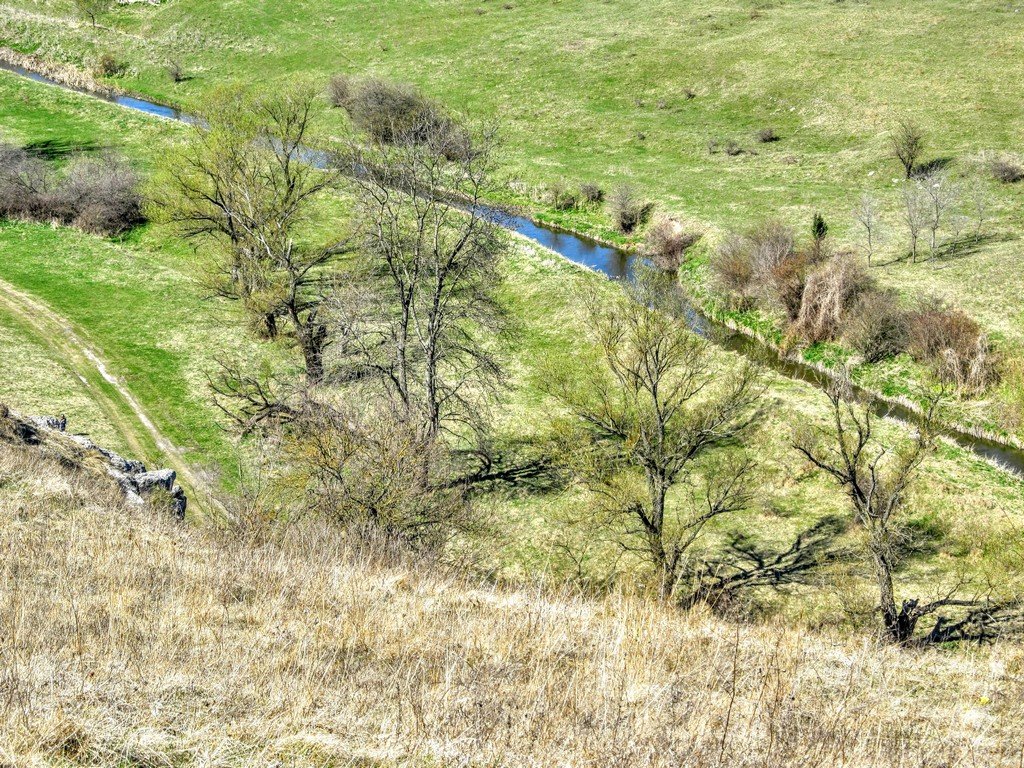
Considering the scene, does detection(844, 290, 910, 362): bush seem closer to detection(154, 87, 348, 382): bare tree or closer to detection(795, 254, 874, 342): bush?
detection(795, 254, 874, 342): bush

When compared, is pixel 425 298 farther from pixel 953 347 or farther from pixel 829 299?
pixel 953 347

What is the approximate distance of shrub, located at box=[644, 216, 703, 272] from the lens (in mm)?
46656

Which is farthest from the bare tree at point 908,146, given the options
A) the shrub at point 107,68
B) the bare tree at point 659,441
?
the shrub at point 107,68

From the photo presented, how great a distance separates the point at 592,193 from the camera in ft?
179

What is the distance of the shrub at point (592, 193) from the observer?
54.7 meters

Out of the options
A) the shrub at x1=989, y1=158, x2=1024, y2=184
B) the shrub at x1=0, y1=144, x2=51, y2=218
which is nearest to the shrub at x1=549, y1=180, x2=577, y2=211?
the shrub at x1=989, y1=158, x2=1024, y2=184

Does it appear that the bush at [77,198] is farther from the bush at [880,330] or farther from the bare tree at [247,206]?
the bush at [880,330]

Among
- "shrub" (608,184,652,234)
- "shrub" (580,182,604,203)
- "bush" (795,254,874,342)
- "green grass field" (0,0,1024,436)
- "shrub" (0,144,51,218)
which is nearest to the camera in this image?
"bush" (795,254,874,342)

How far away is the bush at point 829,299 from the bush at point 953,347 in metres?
2.90

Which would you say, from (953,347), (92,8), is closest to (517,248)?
(953,347)

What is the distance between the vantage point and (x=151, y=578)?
9.60m

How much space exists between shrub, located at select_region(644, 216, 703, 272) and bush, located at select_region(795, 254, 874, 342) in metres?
10.3

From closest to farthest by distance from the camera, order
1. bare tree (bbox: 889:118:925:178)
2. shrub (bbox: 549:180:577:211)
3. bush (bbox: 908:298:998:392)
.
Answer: bush (bbox: 908:298:998:392) → bare tree (bbox: 889:118:925:178) → shrub (bbox: 549:180:577:211)

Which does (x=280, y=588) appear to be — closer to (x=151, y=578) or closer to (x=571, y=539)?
(x=151, y=578)
